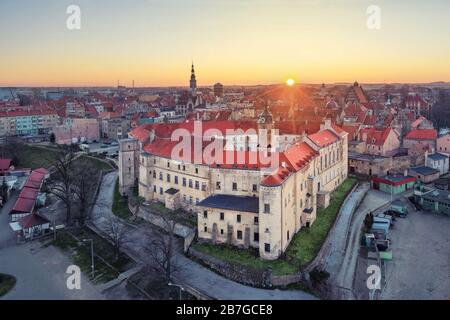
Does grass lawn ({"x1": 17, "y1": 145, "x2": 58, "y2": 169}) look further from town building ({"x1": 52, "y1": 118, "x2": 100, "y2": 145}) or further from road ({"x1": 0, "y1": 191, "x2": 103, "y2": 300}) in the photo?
road ({"x1": 0, "y1": 191, "x2": 103, "y2": 300})

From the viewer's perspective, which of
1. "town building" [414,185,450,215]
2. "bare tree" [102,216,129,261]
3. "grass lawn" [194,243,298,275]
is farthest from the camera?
"town building" [414,185,450,215]

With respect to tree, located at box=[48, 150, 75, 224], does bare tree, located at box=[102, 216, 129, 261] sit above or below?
below

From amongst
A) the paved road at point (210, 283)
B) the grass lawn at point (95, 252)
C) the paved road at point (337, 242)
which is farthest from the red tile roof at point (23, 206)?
the paved road at point (337, 242)

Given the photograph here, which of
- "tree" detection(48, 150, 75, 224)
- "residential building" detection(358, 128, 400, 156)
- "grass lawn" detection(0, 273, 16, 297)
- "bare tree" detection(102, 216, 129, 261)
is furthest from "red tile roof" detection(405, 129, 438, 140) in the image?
"grass lawn" detection(0, 273, 16, 297)

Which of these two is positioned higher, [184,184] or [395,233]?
[184,184]
